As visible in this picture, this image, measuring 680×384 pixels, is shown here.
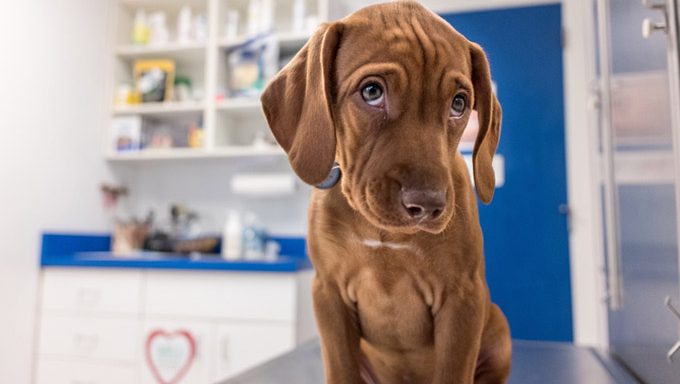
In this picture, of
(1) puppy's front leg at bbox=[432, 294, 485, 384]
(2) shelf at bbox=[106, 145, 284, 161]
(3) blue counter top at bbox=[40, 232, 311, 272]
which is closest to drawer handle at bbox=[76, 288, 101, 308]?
(3) blue counter top at bbox=[40, 232, 311, 272]

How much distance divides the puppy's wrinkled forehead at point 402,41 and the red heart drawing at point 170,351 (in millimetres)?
1699

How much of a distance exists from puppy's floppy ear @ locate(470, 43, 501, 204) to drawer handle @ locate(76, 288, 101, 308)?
1.94 meters

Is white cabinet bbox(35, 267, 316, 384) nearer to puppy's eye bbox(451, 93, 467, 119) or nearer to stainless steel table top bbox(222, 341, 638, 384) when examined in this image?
stainless steel table top bbox(222, 341, 638, 384)

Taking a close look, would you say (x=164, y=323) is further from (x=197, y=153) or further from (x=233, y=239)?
(x=197, y=153)

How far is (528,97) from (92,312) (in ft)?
6.22

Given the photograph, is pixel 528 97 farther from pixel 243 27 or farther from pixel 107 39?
pixel 107 39

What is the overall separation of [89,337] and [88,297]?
0.52ft

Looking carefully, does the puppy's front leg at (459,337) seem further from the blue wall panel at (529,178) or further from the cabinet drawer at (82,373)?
the cabinet drawer at (82,373)

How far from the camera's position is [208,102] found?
230 cm

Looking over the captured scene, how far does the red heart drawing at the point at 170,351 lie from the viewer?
184 cm

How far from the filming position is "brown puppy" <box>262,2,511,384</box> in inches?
14.7

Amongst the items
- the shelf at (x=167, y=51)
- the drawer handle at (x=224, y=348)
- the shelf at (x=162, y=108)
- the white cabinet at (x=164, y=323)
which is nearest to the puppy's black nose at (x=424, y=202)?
the white cabinet at (x=164, y=323)

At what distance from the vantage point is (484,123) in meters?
0.43

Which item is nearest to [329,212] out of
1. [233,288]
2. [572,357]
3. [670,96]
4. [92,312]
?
[670,96]
